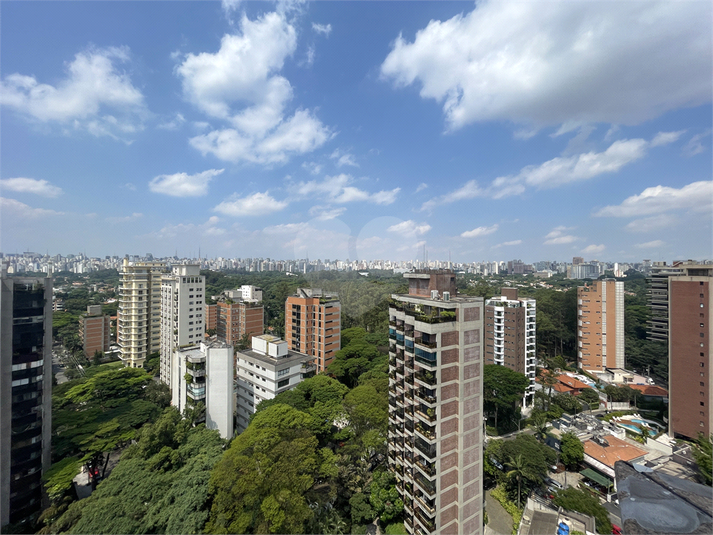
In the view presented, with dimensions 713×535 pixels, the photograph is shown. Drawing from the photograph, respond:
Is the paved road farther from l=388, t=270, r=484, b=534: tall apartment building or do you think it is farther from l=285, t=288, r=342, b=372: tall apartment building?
l=285, t=288, r=342, b=372: tall apartment building

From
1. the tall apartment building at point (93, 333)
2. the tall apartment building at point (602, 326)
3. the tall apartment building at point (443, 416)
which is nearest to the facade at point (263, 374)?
the tall apartment building at point (443, 416)

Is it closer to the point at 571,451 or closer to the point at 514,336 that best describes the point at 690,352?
the point at 514,336

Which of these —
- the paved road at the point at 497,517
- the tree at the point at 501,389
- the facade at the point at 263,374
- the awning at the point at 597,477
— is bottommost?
the paved road at the point at 497,517

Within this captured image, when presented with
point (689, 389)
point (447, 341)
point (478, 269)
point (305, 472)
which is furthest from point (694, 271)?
point (478, 269)

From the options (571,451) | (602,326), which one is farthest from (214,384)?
(602,326)

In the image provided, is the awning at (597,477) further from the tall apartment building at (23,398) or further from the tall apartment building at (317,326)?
the tall apartment building at (23,398)

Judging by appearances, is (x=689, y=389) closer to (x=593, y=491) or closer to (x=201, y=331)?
(x=593, y=491)
